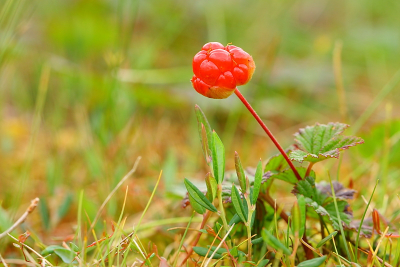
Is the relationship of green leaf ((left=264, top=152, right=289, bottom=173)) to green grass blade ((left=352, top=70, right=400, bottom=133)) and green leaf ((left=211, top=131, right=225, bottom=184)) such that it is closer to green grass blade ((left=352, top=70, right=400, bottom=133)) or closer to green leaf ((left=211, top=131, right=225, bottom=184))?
green leaf ((left=211, top=131, right=225, bottom=184))

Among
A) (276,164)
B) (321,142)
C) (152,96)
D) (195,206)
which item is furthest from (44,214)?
(152,96)

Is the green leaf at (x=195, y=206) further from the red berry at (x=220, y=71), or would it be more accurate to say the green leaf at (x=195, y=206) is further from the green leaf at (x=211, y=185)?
the red berry at (x=220, y=71)

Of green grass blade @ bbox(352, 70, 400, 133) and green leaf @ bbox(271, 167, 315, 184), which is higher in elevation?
green grass blade @ bbox(352, 70, 400, 133)

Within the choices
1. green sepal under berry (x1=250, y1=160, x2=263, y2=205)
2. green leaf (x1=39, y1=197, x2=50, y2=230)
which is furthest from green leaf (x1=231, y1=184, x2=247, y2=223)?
green leaf (x1=39, y1=197, x2=50, y2=230)

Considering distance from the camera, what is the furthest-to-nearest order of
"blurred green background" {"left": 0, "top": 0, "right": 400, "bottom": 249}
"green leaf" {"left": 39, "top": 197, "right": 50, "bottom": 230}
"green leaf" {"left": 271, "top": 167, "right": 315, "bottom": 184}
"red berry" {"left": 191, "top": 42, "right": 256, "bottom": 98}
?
1. "blurred green background" {"left": 0, "top": 0, "right": 400, "bottom": 249}
2. "green leaf" {"left": 39, "top": 197, "right": 50, "bottom": 230}
3. "green leaf" {"left": 271, "top": 167, "right": 315, "bottom": 184}
4. "red berry" {"left": 191, "top": 42, "right": 256, "bottom": 98}

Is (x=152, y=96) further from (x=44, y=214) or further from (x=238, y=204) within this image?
(x=238, y=204)

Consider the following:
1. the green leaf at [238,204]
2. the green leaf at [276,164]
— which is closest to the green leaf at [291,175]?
the green leaf at [276,164]
